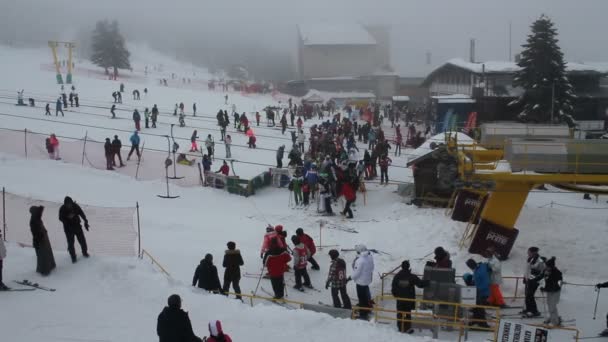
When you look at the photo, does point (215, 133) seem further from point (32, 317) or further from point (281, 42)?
point (281, 42)

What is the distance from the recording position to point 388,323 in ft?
32.2

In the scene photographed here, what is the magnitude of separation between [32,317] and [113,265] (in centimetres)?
171

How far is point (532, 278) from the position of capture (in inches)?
398

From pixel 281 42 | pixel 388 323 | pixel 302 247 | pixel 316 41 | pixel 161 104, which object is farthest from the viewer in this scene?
pixel 281 42

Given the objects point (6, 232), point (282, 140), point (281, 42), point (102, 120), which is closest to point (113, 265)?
point (6, 232)

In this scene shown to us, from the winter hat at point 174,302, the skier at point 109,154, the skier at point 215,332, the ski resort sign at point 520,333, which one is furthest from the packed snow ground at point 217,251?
the skier at point 215,332

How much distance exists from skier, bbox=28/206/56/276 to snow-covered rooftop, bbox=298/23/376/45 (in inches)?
3170

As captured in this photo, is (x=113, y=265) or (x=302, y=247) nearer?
(x=113, y=265)

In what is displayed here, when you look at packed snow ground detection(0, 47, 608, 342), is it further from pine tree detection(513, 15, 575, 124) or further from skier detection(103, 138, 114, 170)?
pine tree detection(513, 15, 575, 124)

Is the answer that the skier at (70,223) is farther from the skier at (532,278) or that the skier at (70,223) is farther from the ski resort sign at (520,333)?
the skier at (532,278)

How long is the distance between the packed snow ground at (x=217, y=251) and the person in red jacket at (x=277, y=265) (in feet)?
2.69

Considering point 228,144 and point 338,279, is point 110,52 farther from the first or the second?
point 338,279

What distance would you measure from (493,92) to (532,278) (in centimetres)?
3434

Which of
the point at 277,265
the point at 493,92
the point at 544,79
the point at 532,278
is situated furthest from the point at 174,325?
the point at 493,92
